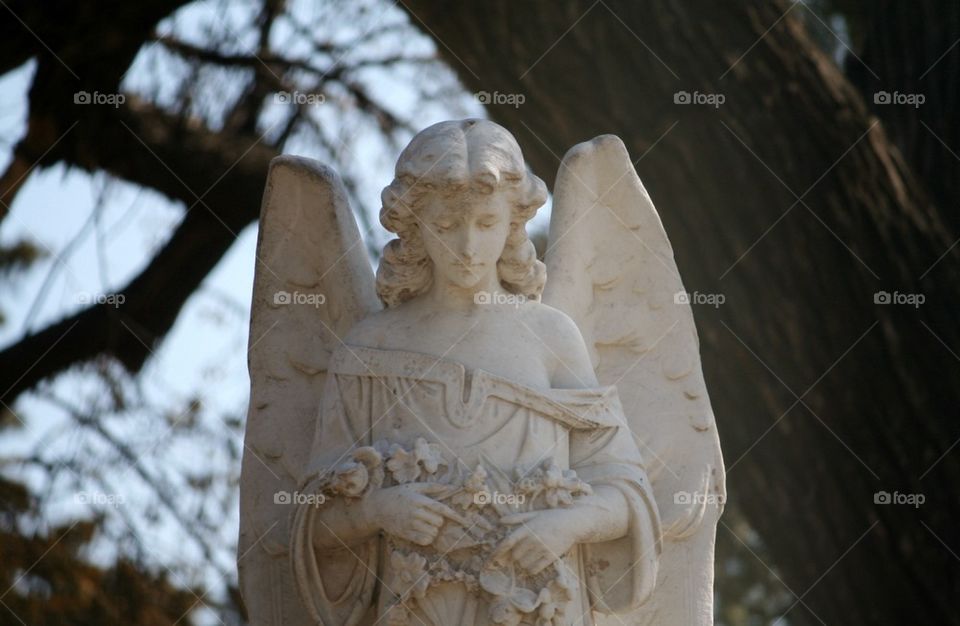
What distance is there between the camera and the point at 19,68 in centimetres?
831

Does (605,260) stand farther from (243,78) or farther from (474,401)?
(243,78)

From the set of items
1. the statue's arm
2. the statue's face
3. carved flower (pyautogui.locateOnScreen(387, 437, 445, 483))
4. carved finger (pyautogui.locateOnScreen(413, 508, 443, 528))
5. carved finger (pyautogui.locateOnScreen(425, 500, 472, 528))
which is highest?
the statue's face

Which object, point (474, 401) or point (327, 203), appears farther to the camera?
point (327, 203)

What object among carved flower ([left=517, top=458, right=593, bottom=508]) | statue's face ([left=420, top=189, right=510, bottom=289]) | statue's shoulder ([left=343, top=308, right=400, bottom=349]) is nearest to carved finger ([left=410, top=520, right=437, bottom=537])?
carved flower ([left=517, top=458, right=593, bottom=508])

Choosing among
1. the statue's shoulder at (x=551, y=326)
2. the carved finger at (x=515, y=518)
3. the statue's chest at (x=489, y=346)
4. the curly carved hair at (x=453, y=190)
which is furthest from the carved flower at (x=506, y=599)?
the curly carved hair at (x=453, y=190)

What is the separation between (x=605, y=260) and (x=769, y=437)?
102 inches

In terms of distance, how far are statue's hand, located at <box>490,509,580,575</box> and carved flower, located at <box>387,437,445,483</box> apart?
0.21 m

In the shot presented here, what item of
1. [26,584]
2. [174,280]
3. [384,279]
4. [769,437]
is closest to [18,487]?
[26,584]

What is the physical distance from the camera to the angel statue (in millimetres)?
5008

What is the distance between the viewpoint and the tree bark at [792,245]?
795 centimetres

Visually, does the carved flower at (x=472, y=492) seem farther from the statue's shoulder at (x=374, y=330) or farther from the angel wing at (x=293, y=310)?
the angel wing at (x=293, y=310)

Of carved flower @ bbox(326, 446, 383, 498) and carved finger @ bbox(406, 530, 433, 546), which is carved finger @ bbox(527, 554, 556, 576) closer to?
carved finger @ bbox(406, 530, 433, 546)

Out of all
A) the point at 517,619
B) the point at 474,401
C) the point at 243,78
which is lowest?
the point at 517,619

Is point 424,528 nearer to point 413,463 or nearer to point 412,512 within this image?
point 412,512
